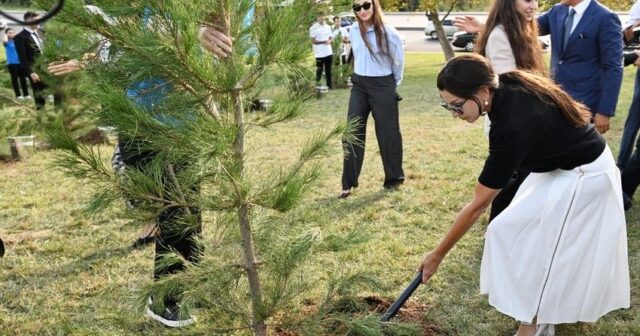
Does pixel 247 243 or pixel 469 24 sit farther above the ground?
pixel 469 24

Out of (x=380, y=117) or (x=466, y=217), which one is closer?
(x=466, y=217)

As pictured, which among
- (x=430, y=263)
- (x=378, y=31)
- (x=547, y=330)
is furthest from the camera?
(x=378, y=31)

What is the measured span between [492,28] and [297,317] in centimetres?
209

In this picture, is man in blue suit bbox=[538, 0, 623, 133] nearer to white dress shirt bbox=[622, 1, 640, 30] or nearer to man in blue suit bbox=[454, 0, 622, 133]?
man in blue suit bbox=[454, 0, 622, 133]

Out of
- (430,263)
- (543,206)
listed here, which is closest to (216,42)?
(430,263)

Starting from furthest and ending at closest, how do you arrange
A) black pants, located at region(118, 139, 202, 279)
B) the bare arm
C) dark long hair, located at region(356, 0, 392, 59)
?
dark long hair, located at region(356, 0, 392, 59), the bare arm, black pants, located at region(118, 139, 202, 279)

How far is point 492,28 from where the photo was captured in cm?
363

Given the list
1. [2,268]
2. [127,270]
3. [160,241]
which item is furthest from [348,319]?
[2,268]

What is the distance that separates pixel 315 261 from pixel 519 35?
1782 mm

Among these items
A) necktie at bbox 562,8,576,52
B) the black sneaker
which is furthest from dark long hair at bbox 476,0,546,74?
the black sneaker

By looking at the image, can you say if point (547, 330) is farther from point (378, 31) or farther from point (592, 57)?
point (378, 31)

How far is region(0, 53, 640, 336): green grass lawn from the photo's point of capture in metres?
2.92

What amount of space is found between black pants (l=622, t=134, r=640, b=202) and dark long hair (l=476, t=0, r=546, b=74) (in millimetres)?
1344

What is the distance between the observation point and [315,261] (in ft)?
12.3
